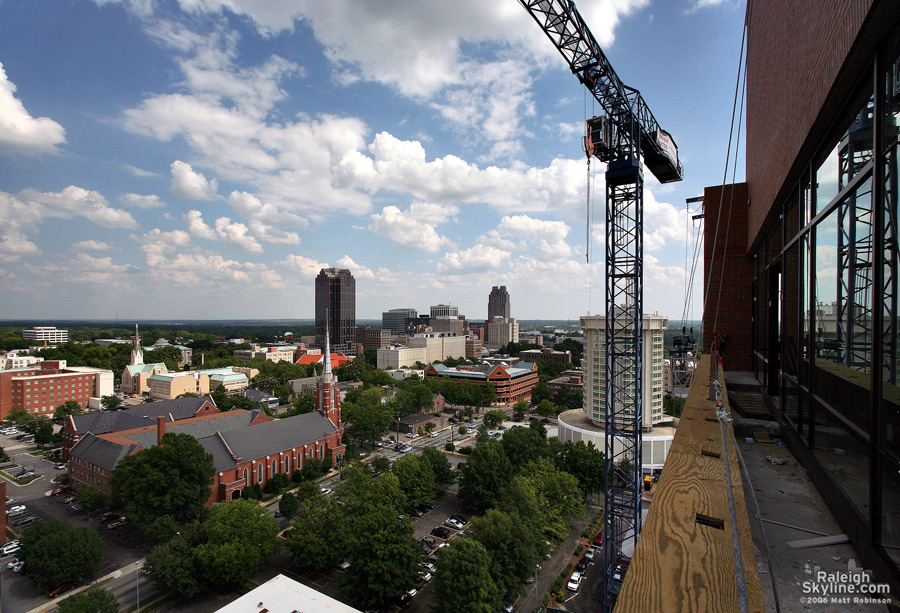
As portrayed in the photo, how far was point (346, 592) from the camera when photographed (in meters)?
16.3

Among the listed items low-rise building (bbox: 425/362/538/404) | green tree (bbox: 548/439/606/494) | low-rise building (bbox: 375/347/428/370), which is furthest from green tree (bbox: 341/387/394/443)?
low-rise building (bbox: 375/347/428/370)

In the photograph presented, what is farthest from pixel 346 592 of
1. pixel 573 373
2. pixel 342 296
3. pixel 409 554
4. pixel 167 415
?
pixel 342 296

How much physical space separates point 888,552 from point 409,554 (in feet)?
54.5

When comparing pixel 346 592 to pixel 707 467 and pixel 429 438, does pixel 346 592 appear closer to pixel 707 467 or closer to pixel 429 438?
pixel 707 467

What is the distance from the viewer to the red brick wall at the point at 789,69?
270 cm

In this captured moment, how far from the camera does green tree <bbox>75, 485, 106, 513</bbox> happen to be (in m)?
23.5

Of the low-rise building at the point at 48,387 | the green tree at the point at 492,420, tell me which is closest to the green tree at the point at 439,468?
the green tree at the point at 492,420

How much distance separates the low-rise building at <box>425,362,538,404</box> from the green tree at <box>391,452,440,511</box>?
3173 centimetres

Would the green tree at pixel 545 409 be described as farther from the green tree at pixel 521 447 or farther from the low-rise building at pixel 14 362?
the low-rise building at pixel 14 362

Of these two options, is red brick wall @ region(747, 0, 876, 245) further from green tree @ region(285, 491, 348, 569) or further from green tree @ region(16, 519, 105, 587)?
green tree @ region(16, 519, 105, 587)

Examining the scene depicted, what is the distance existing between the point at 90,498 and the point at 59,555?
8.32 meters

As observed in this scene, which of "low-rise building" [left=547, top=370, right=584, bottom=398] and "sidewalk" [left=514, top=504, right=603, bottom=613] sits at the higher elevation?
"low-rise building" [left=547, top=370, right=584, bottom=398]

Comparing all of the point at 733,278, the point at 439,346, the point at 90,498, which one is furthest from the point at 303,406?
the point at 439,346

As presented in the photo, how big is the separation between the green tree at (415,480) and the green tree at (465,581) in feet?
24.8
